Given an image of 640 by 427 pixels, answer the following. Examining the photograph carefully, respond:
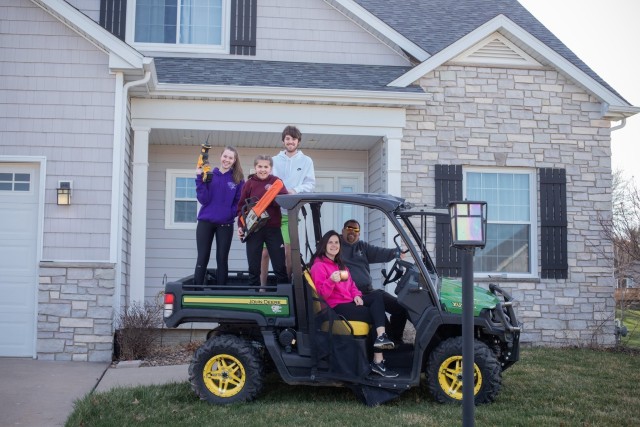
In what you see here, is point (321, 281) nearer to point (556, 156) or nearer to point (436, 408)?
point (436, 408)

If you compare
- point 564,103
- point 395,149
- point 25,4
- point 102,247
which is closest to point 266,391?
point 102,247

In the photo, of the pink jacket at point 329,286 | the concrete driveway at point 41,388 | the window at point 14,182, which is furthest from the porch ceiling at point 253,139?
the pink jacket at point 329,286

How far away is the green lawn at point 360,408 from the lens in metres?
5.56

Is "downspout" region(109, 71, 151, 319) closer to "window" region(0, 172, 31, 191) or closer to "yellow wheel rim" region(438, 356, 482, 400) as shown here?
"window" region(0, 172, 31, 191)

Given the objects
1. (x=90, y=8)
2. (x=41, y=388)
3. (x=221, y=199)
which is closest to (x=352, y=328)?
(x=221, y=199)

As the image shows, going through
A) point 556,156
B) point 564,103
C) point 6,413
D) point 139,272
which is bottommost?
point 6,413

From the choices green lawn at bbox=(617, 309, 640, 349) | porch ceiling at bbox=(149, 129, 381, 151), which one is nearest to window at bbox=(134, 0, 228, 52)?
porch ceiling at bbox=(149, 129, 381, 151)

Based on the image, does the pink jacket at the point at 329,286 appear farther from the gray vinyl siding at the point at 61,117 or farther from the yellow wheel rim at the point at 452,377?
the gray vinyl siding at the point at 61,117

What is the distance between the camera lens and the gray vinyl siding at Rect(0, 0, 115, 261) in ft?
28.2

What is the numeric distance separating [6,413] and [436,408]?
11.5ft

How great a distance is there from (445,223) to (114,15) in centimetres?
587

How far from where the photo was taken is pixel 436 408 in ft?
19.6

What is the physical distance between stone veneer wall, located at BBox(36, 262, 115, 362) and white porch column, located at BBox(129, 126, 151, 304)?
0.82 metres

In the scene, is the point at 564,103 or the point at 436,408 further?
the point at 564,103
